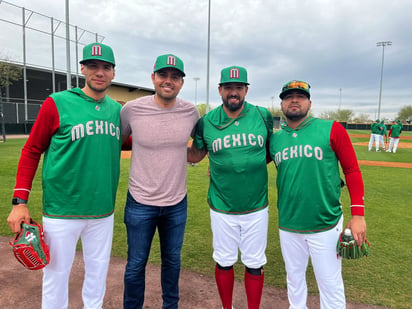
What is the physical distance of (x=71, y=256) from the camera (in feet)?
7.28

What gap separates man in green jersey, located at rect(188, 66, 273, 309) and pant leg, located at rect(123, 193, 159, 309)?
0.61 meters

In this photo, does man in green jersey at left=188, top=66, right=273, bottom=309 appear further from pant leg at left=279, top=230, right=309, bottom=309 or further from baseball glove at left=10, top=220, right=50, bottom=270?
baseball glove at left=10, top=220, right=50, bottom=270

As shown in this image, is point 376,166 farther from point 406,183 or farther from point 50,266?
point 50,266

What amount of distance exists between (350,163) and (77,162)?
2143 mm

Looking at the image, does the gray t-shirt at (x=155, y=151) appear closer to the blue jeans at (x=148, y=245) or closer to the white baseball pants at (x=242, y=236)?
the blue jeans at (x=148, y=245)

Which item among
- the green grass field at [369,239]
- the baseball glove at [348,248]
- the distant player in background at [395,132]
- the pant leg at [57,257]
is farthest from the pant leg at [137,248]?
the distant player in background at [395,132]

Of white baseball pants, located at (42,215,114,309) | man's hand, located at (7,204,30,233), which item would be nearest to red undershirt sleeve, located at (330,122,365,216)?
white baseball pants, located at (42,215,114,309)

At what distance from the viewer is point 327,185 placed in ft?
7.53

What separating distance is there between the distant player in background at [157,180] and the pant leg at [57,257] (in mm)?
494

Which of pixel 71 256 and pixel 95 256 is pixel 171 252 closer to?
pixel 95 256

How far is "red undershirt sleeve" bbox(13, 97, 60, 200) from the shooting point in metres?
2.14

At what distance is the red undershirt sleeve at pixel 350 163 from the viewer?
7.49ft

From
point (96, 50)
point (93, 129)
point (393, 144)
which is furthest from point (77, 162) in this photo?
point (393, 144)

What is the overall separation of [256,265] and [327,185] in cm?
96
